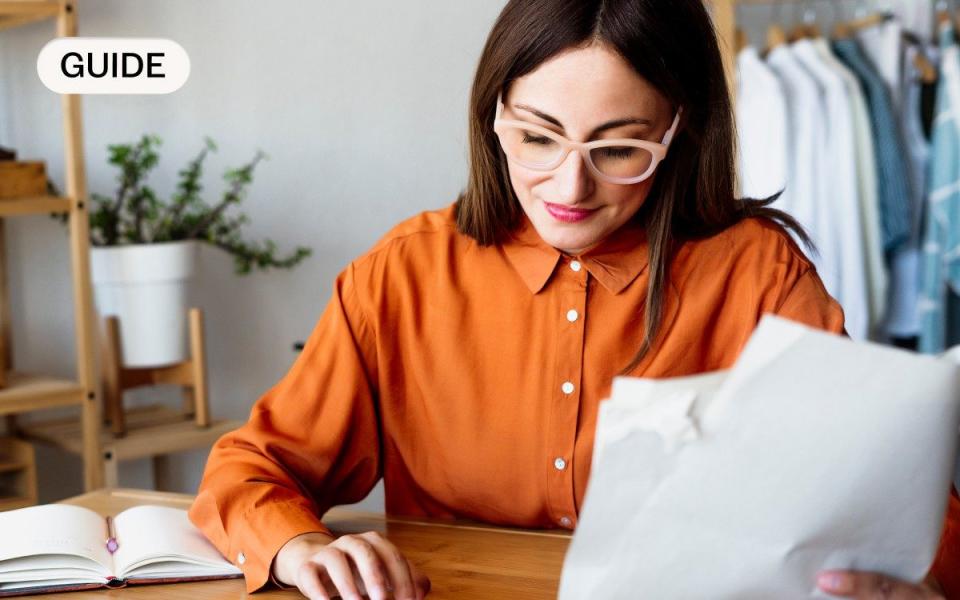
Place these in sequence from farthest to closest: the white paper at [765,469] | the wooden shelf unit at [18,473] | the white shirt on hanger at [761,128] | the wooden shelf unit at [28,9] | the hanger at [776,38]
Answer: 1. the hanger at [776,38]
2. the white shirt on hanger at [761,128]
3. the wooden shelf unit at [18,473]
4. the wooden shelf unit at [28,9]
5. the white paper at [765,469]

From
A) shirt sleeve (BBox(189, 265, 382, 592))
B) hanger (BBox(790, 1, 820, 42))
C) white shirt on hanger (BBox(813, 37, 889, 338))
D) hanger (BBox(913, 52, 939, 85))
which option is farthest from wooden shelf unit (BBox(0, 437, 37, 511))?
hanger (BBox(913, 52, 939, 85))

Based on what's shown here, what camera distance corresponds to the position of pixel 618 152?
3.94 feet

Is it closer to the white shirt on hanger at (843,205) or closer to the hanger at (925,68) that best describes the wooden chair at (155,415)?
the white shirt on hanger at (843,205)

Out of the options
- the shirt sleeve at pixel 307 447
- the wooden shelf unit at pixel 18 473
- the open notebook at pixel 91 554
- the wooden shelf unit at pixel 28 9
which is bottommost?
the wooden shelf unit at pixel 18 473

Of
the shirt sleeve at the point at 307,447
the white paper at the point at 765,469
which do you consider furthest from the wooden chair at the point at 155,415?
the white paper at the point at 765,469

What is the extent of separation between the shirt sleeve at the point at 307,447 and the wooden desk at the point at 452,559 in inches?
2.1

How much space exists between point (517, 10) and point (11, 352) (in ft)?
5.60

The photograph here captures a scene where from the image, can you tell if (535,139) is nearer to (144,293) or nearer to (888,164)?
(144,293)

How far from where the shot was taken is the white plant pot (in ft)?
7.80

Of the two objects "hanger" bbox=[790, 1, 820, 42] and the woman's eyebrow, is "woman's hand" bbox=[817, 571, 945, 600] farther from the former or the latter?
"hanger" bbox=[790, 1, 820, 42]

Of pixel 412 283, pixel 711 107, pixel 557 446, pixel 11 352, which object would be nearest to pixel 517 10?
pixel 711 107

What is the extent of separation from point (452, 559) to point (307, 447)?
253mm

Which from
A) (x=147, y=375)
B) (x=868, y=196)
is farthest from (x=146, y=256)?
(x=868, y=196)

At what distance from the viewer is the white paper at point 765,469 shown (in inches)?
29.0
